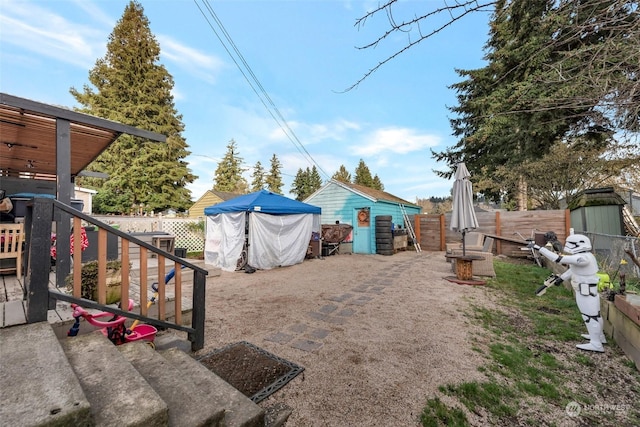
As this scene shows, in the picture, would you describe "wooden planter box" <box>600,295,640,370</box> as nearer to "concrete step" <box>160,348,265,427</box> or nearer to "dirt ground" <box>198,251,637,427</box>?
"dirt ground" <box>198,251,637,427</box>

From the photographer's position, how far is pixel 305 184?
36.6 metres

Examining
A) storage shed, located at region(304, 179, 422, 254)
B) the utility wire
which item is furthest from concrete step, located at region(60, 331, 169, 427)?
storage shed, located at region(304, 179, 422, 254)

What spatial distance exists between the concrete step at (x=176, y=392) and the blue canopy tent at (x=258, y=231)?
5.49m

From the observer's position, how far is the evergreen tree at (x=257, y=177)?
33.7 meters

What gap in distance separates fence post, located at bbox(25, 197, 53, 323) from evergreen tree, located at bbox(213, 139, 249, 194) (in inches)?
1056

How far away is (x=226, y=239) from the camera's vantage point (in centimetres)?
774

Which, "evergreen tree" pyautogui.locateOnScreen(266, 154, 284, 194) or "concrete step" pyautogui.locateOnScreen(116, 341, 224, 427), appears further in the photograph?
"evergreen tree" pyautogui.locateOnScreen(266, 154, 284, 194)

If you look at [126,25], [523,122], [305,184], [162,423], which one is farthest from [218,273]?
[305,184]

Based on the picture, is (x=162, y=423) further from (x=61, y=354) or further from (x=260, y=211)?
(x=260, y=211)

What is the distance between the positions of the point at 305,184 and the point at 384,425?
35436 millimetres

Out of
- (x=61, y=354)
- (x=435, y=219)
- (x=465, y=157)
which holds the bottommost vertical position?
(x=61, y=354)

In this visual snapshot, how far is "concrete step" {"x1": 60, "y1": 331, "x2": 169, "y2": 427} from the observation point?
1.13 metres

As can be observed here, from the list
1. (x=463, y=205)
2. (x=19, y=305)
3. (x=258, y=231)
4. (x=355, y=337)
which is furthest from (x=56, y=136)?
(x=463, y=205)

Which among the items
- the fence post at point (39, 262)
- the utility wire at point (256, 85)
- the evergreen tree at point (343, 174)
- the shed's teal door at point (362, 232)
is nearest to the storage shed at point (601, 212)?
the shed's teal door at point (362, 232)
